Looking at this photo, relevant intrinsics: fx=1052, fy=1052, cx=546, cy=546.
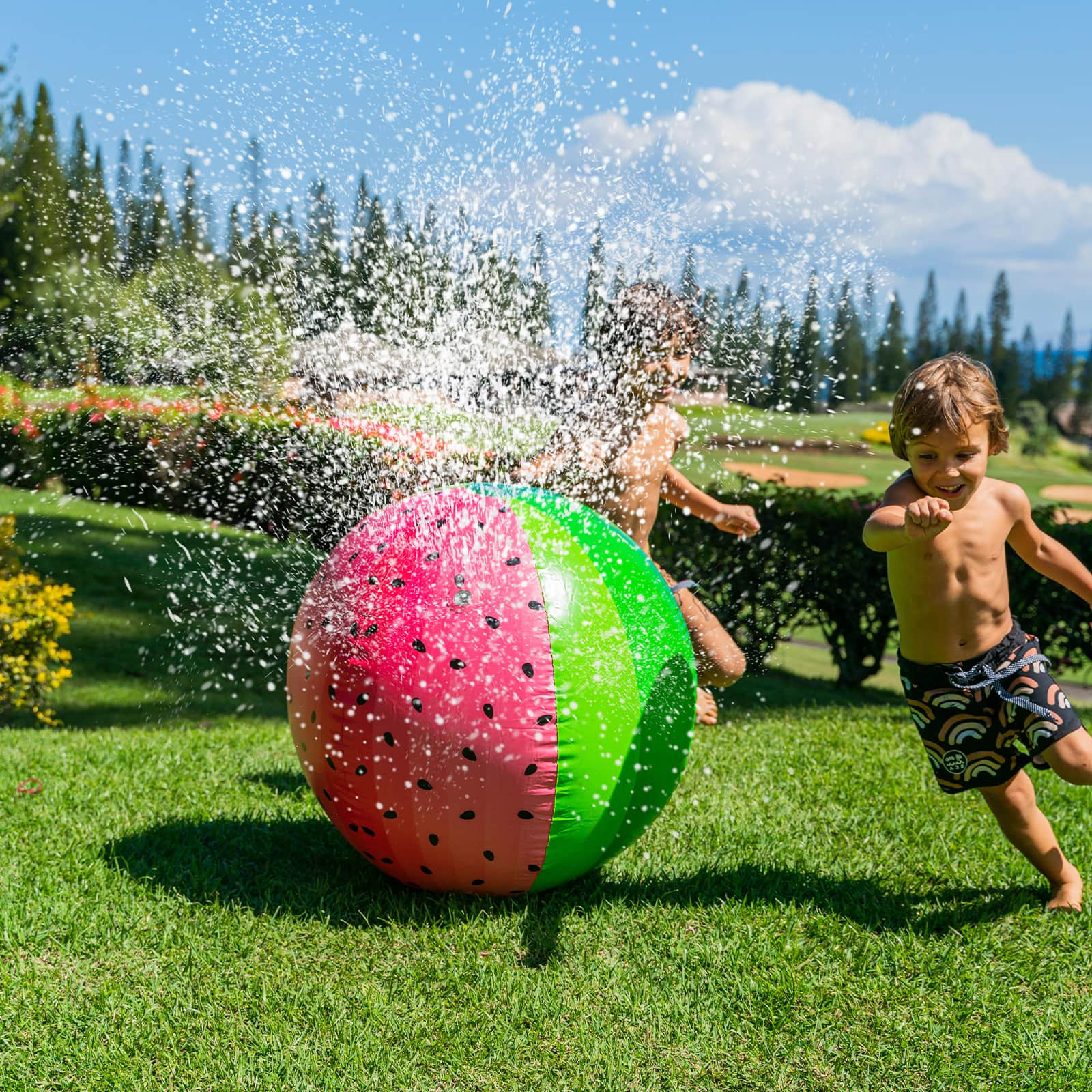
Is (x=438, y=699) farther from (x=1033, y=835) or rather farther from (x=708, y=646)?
A: (x=1033, y=835)

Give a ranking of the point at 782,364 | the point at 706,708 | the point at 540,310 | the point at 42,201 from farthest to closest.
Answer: the point at 42,201, the point at 706,708, the point at 540,310, the point at 782,364

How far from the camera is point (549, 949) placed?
3.34 m

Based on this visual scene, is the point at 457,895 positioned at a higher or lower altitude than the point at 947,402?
lower

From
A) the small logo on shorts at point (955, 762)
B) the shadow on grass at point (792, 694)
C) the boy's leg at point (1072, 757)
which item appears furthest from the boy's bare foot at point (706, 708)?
the boy's leg at point (1072, 757)

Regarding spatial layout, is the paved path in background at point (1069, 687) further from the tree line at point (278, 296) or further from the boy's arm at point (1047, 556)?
the boy's arm at point (1047, 556)

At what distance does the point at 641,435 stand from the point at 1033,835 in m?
2.18

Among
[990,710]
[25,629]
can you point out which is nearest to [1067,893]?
[990,710]

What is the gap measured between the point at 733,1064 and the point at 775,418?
285cm

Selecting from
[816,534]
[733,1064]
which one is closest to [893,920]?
[733,1064]

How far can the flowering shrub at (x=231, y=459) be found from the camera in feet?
26.0

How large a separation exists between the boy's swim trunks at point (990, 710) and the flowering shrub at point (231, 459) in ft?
10.0

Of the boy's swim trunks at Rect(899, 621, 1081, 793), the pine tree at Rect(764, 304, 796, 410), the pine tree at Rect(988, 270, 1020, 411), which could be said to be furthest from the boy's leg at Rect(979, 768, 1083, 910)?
the pine tree at Rect(988, 270, 1020, 411)

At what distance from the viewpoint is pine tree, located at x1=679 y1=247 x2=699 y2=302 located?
4715 millimetres

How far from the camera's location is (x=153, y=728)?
6547mm
